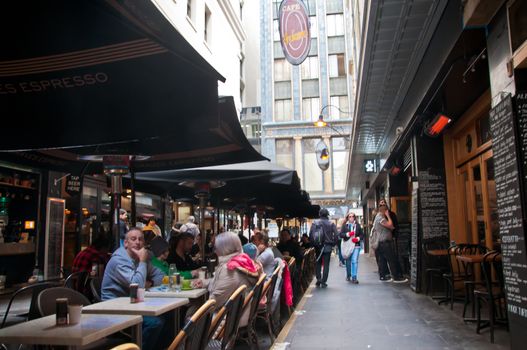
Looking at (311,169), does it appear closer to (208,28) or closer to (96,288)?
(208,28)

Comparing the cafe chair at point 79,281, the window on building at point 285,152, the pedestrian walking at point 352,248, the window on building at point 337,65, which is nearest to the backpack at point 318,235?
the pedestrian walking at point 352,248

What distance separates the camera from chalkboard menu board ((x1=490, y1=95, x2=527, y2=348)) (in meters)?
4.52

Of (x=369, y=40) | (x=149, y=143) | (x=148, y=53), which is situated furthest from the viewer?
(x=369, y=40)

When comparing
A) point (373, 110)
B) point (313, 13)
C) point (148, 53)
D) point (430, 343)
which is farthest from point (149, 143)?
point (313, 13)

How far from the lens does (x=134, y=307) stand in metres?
4.09

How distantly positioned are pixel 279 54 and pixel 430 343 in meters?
37.9

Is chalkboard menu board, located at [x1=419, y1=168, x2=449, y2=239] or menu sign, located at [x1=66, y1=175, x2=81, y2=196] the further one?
menu sign, located at [x1=66, y1=175, x2=81, y2=196]

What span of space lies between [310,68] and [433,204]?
3405cm

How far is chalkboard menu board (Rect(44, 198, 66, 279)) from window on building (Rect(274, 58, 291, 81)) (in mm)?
30290

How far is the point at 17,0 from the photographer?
243 cm

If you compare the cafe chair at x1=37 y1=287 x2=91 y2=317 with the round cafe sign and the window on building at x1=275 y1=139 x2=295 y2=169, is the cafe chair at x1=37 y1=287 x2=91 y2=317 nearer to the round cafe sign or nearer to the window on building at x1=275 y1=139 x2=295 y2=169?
the round cafe sign

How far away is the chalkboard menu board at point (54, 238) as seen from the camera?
13.3 meters

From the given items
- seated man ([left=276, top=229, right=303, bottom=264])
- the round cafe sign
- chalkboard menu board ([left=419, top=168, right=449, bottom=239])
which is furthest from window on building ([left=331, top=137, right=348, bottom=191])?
chalkboard menu board ([left=419, top=168, right=449, bottom=239])

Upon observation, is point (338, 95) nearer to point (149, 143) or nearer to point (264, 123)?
point (264, 123)
